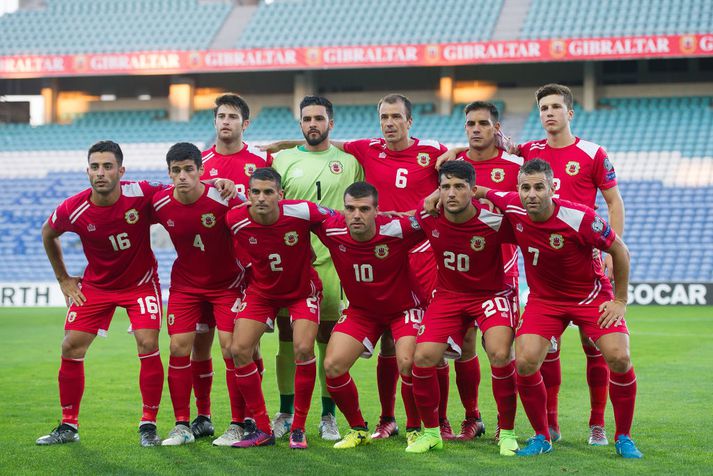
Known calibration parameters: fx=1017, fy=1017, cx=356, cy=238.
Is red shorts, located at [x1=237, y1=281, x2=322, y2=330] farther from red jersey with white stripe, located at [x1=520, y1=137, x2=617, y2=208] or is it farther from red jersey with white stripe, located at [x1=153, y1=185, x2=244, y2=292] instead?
red jersey with white stripe, located at [x1=520, y1=137, x2=617, y2=208]

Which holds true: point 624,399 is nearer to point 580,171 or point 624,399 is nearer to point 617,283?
point 617,283

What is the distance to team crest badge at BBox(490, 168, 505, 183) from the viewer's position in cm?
721

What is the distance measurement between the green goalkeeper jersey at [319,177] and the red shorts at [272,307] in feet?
1.97

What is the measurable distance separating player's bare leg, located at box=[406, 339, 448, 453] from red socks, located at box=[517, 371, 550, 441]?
0.54 m

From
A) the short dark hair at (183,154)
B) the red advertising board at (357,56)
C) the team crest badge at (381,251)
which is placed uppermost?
the red advertising board at (357,56)

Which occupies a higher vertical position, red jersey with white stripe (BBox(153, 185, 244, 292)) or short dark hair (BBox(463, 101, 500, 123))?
short dark hair (BBox(463, 101, 500, 123))

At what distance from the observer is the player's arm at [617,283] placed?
6.20 metres

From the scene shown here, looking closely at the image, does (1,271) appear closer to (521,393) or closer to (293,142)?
(293,142)

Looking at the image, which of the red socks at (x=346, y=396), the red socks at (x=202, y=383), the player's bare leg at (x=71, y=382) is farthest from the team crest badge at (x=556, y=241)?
the player's bare leg at (x=71, y=382)

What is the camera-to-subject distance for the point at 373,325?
6891 mm

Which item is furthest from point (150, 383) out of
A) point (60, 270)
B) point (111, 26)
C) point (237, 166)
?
point (111, 26)

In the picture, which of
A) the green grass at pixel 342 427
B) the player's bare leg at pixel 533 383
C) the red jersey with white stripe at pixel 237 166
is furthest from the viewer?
the red jersey with white stripe at pixel 237 166

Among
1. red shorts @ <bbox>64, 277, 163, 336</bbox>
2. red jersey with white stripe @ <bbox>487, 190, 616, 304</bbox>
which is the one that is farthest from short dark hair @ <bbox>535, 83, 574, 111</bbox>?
red shorts @ <bbox>64, 277, 163, 336</bbox>

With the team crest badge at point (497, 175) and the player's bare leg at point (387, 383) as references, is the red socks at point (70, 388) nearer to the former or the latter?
the player's bare leg at point (387, 383)
